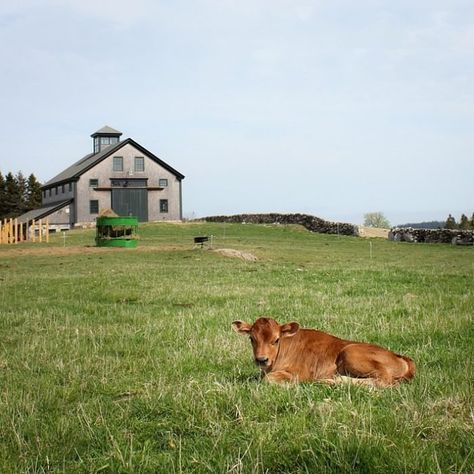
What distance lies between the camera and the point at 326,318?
11625 mm

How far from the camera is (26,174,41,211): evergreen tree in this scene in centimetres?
11144

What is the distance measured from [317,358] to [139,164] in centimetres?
8216

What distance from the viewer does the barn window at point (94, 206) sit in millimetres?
85500

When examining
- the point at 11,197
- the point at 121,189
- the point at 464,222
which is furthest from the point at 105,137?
the point at 464,222

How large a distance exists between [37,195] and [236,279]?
329 feet

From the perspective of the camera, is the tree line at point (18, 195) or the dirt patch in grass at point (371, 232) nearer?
the dirt patch in grass at point (371, 232)

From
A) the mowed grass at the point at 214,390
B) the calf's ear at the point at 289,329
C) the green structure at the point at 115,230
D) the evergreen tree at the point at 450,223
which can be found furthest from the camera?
the evergreen tree at the point at 450,223

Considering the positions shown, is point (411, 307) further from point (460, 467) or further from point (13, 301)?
point (13, 301)

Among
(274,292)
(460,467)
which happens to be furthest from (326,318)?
(460,467)

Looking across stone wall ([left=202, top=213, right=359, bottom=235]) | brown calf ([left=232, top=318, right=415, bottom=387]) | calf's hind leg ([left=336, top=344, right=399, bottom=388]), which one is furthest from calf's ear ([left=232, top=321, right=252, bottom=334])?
stone wall ([left=202, top=213, right=359, bottom=235])

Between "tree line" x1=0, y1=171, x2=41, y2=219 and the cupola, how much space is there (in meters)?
19.9

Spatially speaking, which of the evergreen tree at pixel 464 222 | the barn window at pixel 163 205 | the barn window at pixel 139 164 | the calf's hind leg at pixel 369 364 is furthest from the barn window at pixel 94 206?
the calf's hind leg at pixel 369 364

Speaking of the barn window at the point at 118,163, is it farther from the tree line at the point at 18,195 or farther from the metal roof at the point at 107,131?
the tree line at the point at 18,195

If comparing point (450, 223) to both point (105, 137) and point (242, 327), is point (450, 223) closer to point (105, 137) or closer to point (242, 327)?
point (105, 137)
